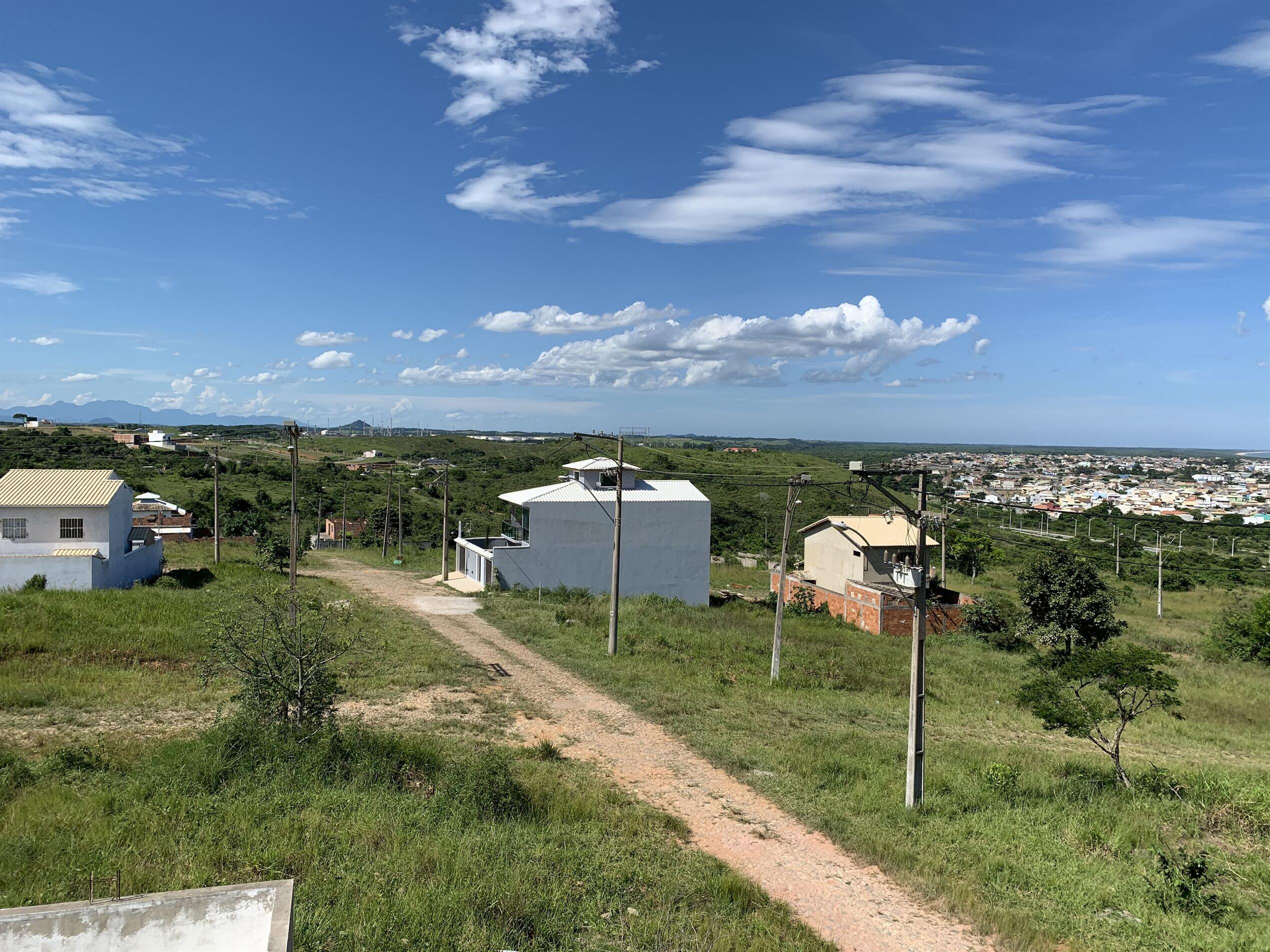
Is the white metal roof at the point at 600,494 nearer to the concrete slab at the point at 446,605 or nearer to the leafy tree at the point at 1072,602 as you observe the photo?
the concrete slab at the point at 446,605

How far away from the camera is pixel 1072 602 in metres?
29.7

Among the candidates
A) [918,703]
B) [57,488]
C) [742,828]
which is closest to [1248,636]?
[918,703]

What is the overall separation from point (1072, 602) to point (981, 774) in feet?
69.4

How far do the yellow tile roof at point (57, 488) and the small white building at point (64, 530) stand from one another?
26 mm

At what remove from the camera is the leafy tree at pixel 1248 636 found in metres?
31.1

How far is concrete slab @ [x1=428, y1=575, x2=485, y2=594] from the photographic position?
3228cm

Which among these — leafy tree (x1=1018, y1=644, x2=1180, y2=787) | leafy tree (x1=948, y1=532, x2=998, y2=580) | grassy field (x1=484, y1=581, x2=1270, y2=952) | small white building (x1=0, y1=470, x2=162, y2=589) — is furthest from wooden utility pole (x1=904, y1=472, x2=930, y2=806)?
leafy tree (x1=948, y1=532, x2=998, y2=580)

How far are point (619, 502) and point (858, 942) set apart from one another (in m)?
14.1

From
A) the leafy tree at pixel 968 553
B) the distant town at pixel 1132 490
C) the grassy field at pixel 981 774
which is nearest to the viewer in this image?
the grassy field at pixel 981 774

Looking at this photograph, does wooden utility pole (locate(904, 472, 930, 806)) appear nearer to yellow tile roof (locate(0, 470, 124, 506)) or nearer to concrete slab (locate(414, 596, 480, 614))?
concrete slab (locate(414, 596, 480, 614))

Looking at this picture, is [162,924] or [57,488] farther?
[57,488]

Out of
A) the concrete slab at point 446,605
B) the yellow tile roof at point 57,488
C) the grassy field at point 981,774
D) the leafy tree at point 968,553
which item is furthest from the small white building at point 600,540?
the leafy tree at point 968,553

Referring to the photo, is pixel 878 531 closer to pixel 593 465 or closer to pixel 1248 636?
→ pixel 593 465

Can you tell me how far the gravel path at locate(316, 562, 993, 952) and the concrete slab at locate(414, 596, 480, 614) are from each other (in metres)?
8.79
